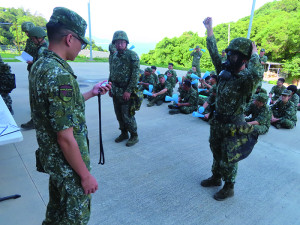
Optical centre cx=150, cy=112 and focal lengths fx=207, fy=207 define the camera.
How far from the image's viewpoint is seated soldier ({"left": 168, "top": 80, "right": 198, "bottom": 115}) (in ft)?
20.2

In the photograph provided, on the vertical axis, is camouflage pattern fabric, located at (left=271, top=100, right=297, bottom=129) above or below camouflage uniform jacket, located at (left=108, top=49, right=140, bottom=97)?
below

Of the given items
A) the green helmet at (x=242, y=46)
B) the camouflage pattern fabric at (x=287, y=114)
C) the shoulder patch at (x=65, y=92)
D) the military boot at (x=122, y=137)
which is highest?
the green helmet at (x=242, y=46)

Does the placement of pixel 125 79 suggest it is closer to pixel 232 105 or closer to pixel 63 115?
pixel 232 105

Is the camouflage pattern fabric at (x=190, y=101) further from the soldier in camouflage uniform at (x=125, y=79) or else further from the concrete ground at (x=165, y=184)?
the soldier in camouflage uniform at (x=125, y=79)

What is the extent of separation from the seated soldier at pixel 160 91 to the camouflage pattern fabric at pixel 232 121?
4388mm

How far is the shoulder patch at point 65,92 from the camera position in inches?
48.5

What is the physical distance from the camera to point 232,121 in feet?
8.04

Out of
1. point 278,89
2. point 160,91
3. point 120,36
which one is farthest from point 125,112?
point 278,89

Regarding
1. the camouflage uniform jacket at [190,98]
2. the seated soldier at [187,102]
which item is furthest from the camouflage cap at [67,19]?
the camouflage uniform jacket at [190,98]

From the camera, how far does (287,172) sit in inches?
135

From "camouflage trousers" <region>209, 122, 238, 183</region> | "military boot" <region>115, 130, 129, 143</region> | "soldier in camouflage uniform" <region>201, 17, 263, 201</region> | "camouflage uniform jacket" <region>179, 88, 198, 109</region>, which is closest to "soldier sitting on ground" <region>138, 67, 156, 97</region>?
"camouflage uniform jacket" <region>179, 88, 198, 109</region>

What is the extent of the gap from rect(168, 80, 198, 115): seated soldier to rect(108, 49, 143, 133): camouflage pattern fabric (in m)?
2.44

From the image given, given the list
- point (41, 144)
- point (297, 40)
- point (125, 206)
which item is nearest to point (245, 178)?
point (125, 206)

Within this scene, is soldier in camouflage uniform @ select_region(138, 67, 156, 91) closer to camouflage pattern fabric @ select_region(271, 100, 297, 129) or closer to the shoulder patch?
camouflage pattern fabric @ select_region(271, 100, 297, 129)
